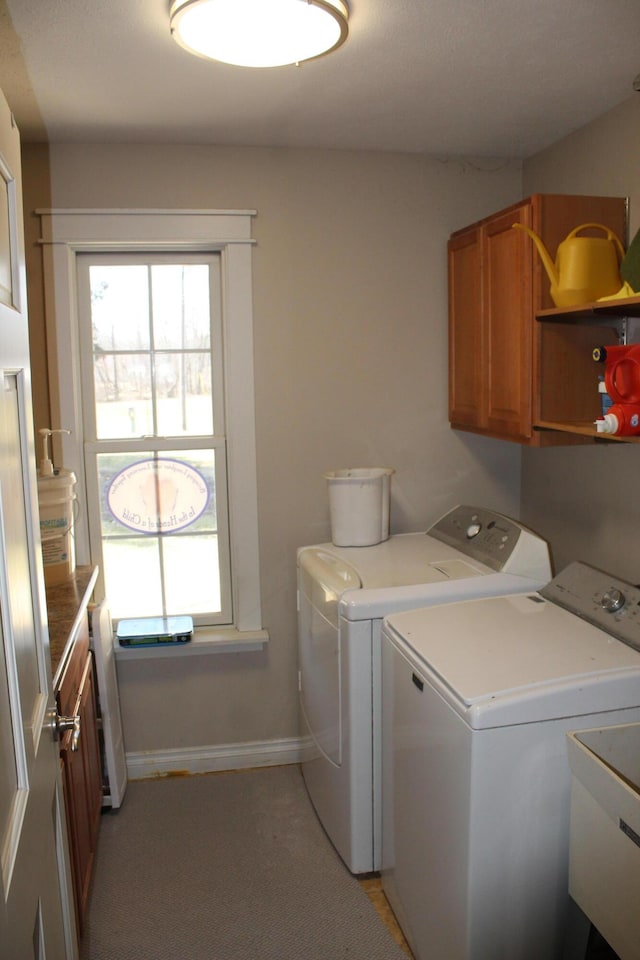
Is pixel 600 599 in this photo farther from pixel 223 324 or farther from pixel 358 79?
pixel 223 324

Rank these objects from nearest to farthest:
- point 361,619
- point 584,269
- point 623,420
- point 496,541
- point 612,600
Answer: point 623,420 < point 612,600 < point 584,269 < point 361,619 < point 496,541

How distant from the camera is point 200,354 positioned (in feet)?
9.72

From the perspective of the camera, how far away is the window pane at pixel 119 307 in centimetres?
288

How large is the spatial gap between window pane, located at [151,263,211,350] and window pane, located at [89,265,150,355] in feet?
0.15

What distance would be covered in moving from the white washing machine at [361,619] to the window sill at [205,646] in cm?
24

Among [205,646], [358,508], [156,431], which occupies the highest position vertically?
[156,431]

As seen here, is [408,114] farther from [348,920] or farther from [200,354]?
[348,920]

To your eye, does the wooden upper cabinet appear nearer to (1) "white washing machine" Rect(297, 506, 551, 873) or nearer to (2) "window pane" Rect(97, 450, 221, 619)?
(1) "white washing machine" Rect(297, 506, 551, 873)

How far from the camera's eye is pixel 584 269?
2102 mm

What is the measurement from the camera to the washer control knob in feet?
6.46

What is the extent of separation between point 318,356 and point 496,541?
99 cm

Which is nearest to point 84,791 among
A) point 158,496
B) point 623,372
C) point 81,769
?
point 81,769

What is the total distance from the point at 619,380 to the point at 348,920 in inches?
67.2

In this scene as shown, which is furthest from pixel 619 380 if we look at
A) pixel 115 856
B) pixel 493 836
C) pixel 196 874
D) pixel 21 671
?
pixel 115 856
